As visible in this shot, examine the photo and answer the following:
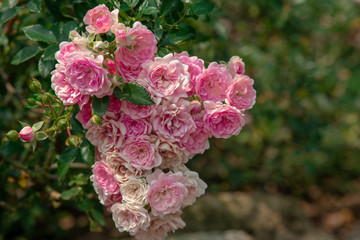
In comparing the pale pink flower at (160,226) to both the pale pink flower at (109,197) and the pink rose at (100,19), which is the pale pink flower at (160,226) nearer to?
the pale pink flower at (109,197)

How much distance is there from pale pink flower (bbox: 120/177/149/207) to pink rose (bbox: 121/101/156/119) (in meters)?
0.17

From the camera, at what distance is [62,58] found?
1039 millimetres

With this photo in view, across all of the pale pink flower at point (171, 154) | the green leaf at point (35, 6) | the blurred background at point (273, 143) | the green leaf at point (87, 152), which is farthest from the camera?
the blurred background at point (273, 143)

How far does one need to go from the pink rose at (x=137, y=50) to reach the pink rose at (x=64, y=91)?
0.13 meters

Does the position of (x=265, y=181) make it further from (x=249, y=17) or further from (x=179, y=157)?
(x=179, y=157)

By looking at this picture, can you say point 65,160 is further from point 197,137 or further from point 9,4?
point 9,4

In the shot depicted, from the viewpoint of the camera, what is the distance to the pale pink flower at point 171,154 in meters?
1.08

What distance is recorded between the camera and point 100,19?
1031mm

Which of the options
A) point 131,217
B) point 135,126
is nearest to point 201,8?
point 135,126

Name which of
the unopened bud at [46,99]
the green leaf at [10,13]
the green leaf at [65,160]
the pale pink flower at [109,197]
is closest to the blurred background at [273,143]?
the green leaf at [10,13]

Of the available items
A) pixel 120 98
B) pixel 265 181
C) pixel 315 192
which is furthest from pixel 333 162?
pixel 120 98

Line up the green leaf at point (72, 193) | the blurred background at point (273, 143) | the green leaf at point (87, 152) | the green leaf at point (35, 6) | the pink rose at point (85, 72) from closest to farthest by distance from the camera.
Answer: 1. the pink rose at point (85, 72)
2. the green leaf at point (87, 152)
3. the green leaf at point (35, 6)
4. the green leaf at point (72, 193)
5. the blurred background at point (273, 143)

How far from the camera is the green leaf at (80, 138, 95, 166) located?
46.5 inches

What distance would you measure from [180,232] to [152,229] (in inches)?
63.9
